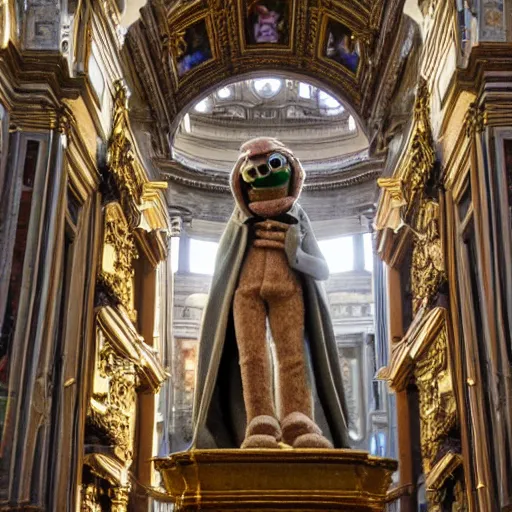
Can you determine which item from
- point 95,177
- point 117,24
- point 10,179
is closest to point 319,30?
point 117,24

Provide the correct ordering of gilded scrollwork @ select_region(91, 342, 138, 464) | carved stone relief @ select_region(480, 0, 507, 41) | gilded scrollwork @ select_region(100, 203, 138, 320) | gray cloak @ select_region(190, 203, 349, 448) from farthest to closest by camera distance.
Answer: gilded scrollwork @ select_region(100, 203, 138, 320)
gilded scrollwork @ select_region(91, 342, 138, 464)
carved stone relief @ select_region(480, 0, 507, 41)
gray cloak @ select_region(190, 203, 349, 448)

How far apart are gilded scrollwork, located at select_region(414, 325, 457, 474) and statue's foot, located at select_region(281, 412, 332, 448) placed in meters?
4.60

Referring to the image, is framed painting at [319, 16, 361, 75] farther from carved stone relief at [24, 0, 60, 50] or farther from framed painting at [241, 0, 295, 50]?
carved stone relief at [24, 0, 60, 50]

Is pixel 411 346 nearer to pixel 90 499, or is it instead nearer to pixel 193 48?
pixel 90 499

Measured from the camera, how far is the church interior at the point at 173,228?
8305 millimetres

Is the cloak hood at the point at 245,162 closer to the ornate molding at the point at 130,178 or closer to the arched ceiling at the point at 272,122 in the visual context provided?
the ornate molding at the point at 130,178

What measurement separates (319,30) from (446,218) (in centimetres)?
705

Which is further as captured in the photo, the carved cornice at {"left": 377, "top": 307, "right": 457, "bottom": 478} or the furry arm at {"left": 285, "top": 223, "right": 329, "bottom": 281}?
the carved cornice at {"left": 377, "top": 307, "right": 457, "bottom": 478}

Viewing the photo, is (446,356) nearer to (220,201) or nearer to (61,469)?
(61,469)

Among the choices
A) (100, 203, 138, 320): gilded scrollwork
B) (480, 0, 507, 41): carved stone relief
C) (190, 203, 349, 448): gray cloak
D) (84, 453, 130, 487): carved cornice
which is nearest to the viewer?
(190, 203, 349, 448): gray cloak

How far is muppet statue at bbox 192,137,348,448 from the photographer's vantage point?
6.05 metres

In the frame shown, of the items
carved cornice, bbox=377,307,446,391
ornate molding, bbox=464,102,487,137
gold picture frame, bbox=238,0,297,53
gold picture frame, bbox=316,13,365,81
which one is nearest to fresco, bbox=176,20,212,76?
gold picture frame, bbox=238,0,297,53

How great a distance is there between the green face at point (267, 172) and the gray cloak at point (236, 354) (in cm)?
30

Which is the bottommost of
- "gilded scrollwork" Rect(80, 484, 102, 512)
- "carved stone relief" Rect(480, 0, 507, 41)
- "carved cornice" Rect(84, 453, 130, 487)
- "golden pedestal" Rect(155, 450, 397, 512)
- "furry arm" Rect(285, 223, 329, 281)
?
"golden pedestal" Rect(155, 450, 397, 512)
